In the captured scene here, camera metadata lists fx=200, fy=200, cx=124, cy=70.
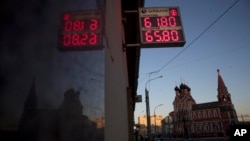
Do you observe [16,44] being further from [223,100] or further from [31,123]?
[223,100]

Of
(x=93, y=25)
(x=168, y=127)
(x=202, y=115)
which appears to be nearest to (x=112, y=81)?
(x=93, y=25)

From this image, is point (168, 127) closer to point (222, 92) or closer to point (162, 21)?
point (222, 92)

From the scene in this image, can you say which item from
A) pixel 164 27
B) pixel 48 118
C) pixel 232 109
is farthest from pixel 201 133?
pixel 48 118

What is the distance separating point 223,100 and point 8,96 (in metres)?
62.8

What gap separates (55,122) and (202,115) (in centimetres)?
6184

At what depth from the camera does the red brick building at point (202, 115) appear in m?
52.2

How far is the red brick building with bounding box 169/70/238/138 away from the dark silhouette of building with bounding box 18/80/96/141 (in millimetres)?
55129

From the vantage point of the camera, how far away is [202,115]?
186 ft

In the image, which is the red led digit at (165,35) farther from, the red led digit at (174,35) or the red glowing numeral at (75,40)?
the red glowing numeral at (75,40)

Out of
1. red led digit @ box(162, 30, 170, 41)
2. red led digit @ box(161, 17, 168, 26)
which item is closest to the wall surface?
red led digit @ box(162, 30, 170, 41)

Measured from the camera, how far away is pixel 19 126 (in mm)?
271

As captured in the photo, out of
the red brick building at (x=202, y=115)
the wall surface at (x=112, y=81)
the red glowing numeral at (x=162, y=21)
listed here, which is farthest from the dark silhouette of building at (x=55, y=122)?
the red brick building at (x=202, y=115)

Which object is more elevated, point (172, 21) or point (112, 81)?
→ point (172, 21)

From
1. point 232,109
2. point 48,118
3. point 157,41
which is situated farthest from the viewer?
point 232,109
